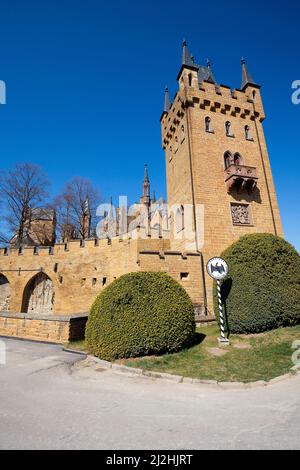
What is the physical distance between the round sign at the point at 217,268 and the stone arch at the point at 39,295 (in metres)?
15.2

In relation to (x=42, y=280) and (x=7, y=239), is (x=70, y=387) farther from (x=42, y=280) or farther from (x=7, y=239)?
(x=7, y=239)

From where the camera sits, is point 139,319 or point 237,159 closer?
point 139,319

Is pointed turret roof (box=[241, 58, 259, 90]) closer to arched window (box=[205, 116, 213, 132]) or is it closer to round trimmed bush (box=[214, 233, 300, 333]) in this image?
arched window (box=[205, 116, 213, 132])

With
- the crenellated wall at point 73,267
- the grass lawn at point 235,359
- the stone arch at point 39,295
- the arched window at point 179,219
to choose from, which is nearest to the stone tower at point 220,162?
the arched window at point 179,219

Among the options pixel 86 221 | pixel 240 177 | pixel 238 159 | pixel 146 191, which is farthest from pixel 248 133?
pixel 146 191

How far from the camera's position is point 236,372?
17.9 feet

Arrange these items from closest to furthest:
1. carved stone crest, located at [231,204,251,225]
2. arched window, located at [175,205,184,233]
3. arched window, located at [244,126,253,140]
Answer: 1. carved stone crest, located at [231,204,251,225]
2. arched window, located at [175,205,184,233]
3. arched window, located at [244,126,253,140]

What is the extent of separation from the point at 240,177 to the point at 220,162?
6.52ft

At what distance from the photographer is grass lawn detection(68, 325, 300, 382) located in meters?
5.38

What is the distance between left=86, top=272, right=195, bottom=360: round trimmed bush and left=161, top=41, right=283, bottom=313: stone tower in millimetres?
6665

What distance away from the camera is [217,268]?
8.98 meters

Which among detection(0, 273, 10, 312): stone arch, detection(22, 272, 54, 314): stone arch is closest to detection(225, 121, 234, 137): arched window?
detection(22, 272, 54, 314): stone arch

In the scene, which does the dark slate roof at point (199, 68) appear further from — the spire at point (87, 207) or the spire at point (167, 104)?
the spire at point (87, 207)

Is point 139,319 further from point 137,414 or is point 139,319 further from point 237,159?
point 237,159
